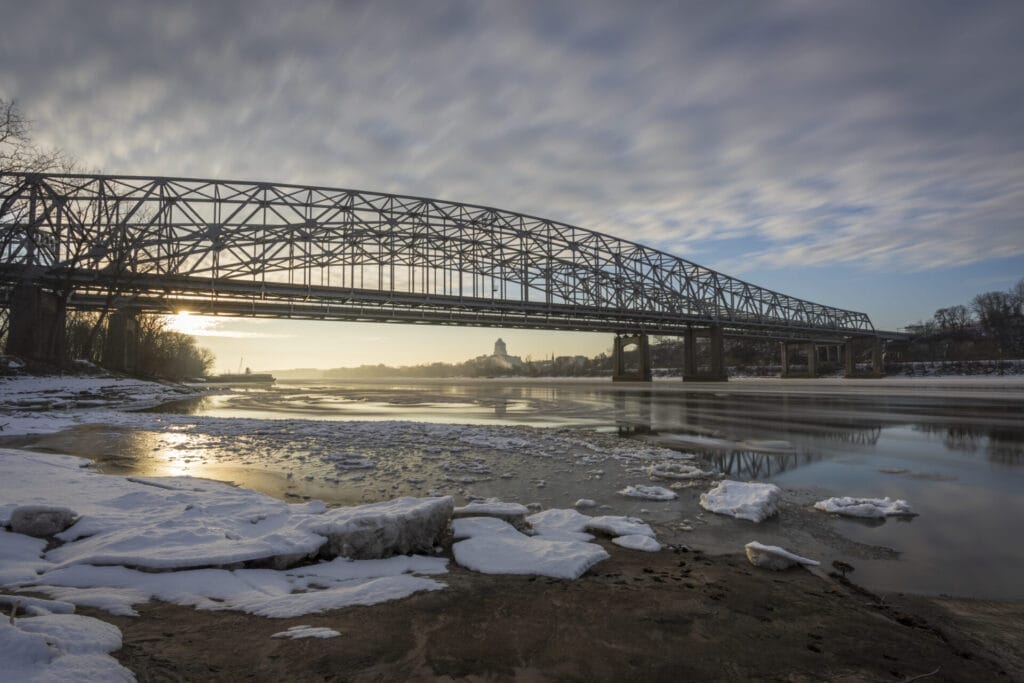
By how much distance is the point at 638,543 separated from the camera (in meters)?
5.30

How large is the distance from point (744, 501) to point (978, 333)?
392ft

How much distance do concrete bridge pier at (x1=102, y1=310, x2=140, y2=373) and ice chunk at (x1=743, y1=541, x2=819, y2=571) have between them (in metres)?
55.6

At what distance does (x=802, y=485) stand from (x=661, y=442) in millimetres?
5019

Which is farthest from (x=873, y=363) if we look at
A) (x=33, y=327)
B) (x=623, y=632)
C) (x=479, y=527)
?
(x=33, y=327)

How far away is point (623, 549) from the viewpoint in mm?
5227

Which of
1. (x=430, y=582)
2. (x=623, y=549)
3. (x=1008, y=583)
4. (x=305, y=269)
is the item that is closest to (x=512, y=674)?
(x=430, y=582)

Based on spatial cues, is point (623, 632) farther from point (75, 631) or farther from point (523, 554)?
point (75, 631)

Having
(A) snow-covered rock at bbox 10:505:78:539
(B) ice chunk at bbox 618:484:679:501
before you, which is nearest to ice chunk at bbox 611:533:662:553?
(B) ice chunk at bbox 618:484:679:501

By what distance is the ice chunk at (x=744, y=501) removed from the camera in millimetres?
6414

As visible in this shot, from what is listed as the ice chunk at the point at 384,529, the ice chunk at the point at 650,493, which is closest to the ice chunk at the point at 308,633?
the ice chunk at the point at 384,529

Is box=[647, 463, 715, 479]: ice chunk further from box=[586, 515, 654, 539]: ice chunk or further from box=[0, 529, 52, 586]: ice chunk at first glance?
box=[0, 529, 52, 586]: ice chunk

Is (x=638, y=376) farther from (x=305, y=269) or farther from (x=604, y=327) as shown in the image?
(x=305, y=269)

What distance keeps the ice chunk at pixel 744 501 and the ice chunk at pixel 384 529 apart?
157 inches

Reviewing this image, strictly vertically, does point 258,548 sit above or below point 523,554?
above
